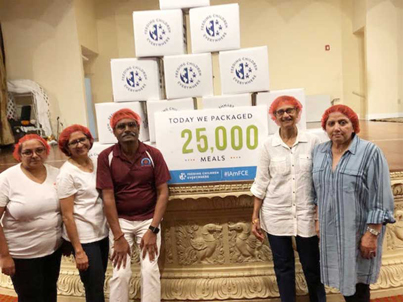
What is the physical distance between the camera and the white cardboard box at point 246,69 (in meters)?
2.43

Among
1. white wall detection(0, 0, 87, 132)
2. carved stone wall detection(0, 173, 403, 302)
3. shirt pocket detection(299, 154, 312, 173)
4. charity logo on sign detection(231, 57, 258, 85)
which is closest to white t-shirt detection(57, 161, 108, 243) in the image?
carved stone wall detection(0, 173, 403, 302)

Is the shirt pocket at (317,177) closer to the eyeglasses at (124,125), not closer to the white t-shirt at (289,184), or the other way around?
the white t-shirt at (289,184)

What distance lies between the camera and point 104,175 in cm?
160

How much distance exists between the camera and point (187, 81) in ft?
8.14

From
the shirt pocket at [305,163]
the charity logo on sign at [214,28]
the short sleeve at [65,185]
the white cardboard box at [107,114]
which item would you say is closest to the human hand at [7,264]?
the short sleeve at [65,185]

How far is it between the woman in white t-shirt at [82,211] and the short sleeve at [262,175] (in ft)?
2.67

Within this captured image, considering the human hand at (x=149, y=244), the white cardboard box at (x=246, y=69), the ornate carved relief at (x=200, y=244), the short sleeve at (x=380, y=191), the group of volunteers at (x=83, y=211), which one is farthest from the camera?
the white cardboard box at (x=246, y=69)

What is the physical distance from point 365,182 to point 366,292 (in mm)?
535

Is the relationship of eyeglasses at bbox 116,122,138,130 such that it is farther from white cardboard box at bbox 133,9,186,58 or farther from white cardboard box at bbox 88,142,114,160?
white cardboard box at bbox 133,9,186,58

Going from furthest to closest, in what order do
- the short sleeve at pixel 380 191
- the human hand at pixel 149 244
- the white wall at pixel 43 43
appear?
1. the white wall at pixel 43 43
2. the human hand at pixel 149 244
3. the short sleeve at pixel 380 191

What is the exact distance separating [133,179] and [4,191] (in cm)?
59

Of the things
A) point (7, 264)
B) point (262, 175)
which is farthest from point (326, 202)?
point (7, 264)

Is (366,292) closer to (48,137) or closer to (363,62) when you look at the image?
(48,137)

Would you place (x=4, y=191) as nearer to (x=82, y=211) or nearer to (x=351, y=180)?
(x=82, y=211)
